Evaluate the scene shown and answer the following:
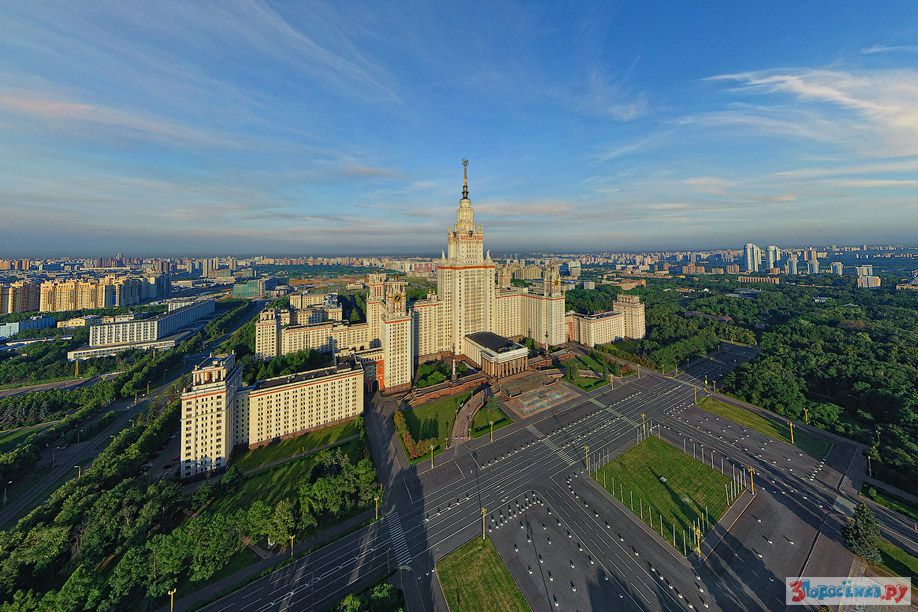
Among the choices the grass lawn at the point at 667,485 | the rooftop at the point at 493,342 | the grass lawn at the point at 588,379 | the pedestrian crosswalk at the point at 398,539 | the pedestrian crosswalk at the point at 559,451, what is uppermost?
the rooftop at the point at 493,342

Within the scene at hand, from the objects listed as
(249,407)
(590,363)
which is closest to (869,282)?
(590,363)

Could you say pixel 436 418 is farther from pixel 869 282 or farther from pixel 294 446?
pixel 869 282

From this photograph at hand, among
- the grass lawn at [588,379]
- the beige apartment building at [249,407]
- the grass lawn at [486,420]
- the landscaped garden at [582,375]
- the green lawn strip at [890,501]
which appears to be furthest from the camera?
the landscaped garden at [582,375]

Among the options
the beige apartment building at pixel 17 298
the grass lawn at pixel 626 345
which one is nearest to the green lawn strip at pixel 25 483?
the grass lawn at pixel 626 345

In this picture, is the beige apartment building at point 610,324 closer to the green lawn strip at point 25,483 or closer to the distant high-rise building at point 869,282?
the green lawn strip at point 25,483

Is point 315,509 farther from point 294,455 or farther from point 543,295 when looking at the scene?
point 543,295

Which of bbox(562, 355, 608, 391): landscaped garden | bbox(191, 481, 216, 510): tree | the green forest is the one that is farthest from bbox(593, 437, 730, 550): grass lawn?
bbox(191, 481, 216, 510): tree

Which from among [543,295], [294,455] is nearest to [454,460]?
[294,455]

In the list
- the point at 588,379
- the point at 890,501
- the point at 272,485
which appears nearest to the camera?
the point at 890,501
